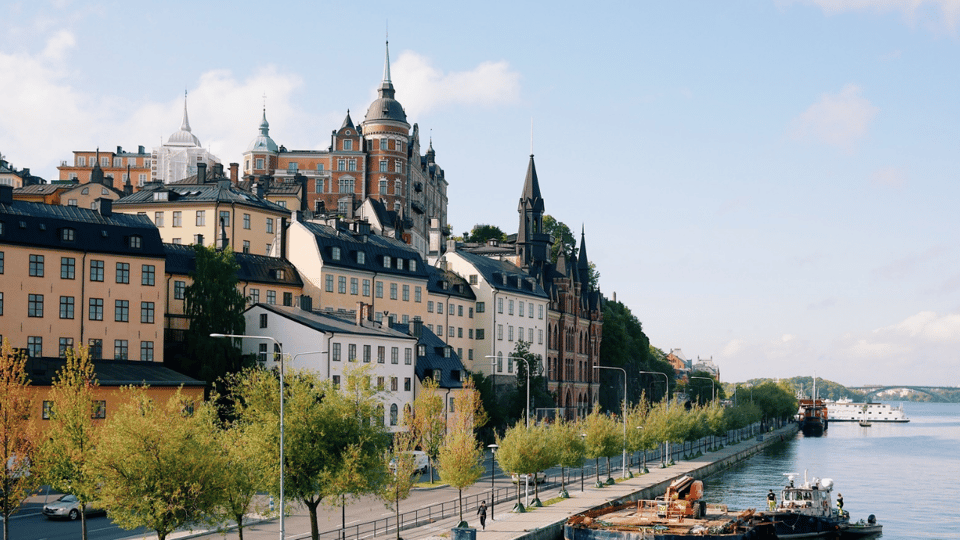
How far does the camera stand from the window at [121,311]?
76.4 meters

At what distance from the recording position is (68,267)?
7456 cm

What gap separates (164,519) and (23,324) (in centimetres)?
3884

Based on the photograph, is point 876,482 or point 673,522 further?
point 876,482

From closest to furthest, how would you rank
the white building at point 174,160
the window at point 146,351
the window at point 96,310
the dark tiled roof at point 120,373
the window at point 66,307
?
the dark tiled roof at point 120,373
the window at point 66,307
the window at point 96,310
the window at point 146,351
the white building at point 174,160

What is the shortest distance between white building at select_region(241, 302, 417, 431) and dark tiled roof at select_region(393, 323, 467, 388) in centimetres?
270

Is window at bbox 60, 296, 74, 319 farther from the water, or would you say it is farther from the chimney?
the water

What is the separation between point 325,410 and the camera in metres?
46.1

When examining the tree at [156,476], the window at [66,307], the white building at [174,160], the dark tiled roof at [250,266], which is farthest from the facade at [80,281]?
the white building at [174,160]

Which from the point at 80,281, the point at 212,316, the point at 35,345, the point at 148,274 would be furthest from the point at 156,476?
the point at 148,274

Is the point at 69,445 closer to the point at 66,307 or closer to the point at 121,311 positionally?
the point at 66,307

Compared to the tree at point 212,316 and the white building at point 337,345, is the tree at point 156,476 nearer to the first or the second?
the white building at point 337,345

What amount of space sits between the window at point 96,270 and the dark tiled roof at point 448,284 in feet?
129

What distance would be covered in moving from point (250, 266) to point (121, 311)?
17.7 m

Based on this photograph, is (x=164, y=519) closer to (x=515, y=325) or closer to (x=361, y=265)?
(x=361, y=265)
